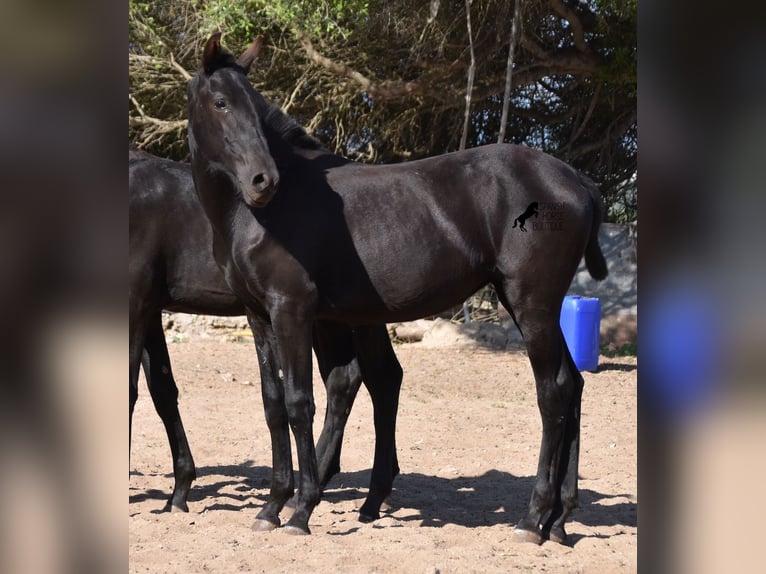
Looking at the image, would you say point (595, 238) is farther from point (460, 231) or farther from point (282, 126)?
point (282, 126)

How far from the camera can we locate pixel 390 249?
15.1 feet

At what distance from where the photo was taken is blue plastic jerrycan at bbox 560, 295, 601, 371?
32.9 feet

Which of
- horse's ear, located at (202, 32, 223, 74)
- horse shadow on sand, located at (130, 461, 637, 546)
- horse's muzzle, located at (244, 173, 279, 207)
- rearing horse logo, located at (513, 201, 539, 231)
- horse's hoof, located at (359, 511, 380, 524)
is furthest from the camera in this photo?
horse shadow on sand, located at (130, 461, 637, 546)

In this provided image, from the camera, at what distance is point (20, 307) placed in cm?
100

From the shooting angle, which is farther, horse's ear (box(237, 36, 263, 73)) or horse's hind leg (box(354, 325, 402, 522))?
horse's hind leg (box(354, 325, 402, 522))

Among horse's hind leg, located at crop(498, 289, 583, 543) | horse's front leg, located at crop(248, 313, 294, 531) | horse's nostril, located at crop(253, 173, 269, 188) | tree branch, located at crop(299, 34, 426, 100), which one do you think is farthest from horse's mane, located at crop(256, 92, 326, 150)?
tree branch, located at crop(299, 34, 426, 100)

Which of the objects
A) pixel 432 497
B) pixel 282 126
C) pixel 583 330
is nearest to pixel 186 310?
pixel 282 126

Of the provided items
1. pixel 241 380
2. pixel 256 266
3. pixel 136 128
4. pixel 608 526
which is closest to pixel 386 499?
pixel 608 526

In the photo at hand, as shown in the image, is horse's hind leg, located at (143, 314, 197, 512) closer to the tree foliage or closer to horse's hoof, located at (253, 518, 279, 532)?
horse's hoof, located at (253, 518, 279, 532)

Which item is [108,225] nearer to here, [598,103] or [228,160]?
[228,160]

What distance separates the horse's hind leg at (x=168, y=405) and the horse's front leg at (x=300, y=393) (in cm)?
92

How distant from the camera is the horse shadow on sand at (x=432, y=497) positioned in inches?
201

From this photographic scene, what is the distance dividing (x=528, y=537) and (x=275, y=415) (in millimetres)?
1511

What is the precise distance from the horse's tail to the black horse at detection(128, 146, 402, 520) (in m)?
1.30
